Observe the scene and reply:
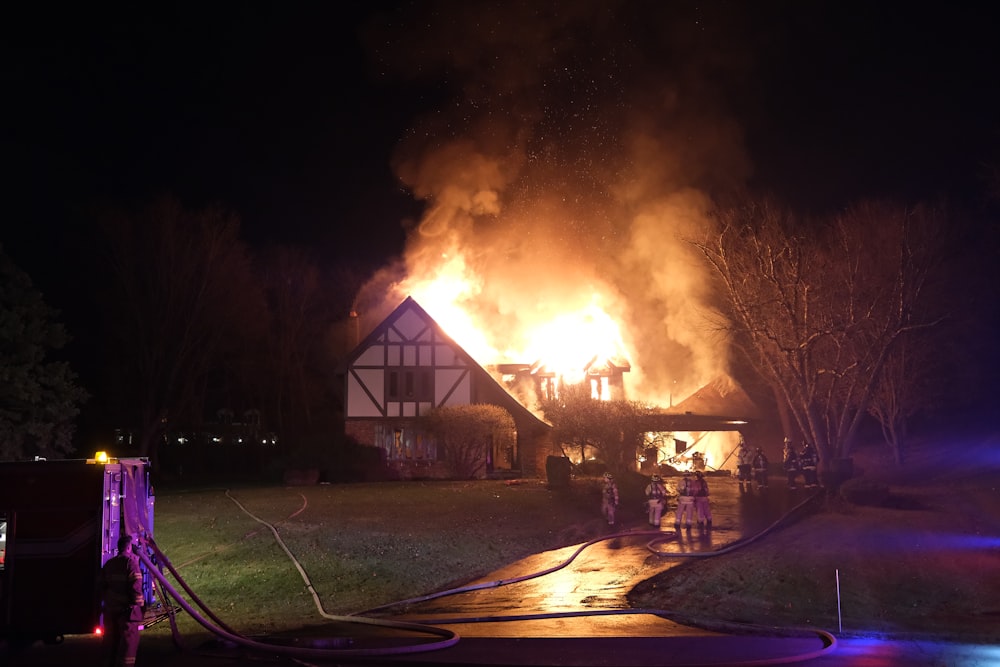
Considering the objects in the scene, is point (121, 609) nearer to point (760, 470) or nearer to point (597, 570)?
point (597, 570)

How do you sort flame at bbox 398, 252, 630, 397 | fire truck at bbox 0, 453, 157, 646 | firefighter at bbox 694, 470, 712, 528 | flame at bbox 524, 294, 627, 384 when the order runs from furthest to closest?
1. flame at bbox 398, 252, 630, 397
2. flame at bbox 524, 294, 627, 384
3. firefighter at bbox 694, 470, 712, 528
4. fire truck at bbox 0, 453, 157, 646

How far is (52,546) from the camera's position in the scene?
870 cm

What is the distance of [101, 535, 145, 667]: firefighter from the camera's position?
25.3ft

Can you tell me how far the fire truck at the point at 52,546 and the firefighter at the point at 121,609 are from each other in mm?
892

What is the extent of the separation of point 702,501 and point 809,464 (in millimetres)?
10837

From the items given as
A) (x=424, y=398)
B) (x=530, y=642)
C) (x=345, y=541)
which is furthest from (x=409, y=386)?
(x=530, y=642)

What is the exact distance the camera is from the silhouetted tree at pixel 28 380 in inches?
897

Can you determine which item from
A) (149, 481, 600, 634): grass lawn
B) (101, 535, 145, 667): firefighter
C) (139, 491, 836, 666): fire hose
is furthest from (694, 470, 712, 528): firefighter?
(101, 535, 145, 667): firefighter

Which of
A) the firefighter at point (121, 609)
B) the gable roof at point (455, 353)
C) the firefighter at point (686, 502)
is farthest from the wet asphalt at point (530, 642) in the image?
the gable roof at point (455, 353)

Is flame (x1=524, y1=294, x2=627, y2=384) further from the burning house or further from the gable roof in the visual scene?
the gable roof

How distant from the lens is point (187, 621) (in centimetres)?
1109

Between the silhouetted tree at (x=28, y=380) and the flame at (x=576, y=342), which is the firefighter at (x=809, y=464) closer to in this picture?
the flame at (x=576, y=342)

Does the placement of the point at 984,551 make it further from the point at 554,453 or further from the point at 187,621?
the point at 554,453

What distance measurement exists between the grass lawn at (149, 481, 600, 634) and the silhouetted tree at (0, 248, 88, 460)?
4.13m
